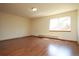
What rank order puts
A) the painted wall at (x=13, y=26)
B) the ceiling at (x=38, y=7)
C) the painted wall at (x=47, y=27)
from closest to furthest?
the ceiling at (x=38, y=7), the painted wall at (x=47, y=27), the painted wall at (x=13, y=26)

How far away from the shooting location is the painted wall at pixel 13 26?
2.23m

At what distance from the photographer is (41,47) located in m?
2.52

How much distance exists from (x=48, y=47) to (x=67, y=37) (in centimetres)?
50

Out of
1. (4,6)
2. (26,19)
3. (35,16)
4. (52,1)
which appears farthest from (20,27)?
(52,1)

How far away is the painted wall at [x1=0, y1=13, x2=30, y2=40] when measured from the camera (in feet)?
7.32

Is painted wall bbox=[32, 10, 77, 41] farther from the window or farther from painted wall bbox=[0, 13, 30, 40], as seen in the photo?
painted wall bbox=[0, 13, 30, 40]

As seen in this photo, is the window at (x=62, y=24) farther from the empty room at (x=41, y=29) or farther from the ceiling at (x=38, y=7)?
the ceiling at (x=38, y=7)

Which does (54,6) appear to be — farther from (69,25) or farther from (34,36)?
(34,36)

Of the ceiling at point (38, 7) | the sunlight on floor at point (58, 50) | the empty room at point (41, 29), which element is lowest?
the sunlight on floor at point (58, 50)

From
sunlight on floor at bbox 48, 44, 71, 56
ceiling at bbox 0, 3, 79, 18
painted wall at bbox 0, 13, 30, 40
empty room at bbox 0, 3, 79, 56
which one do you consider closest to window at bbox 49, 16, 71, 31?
empty room at bbox 0, 3, 79, 56

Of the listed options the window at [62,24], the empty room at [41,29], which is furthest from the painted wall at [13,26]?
the window at [62,24]

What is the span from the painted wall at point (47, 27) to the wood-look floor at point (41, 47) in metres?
0.12

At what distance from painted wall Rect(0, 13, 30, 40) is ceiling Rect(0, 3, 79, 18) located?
121 mm

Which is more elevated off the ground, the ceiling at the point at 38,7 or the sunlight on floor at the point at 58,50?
the ceiling at the point at 38,7
